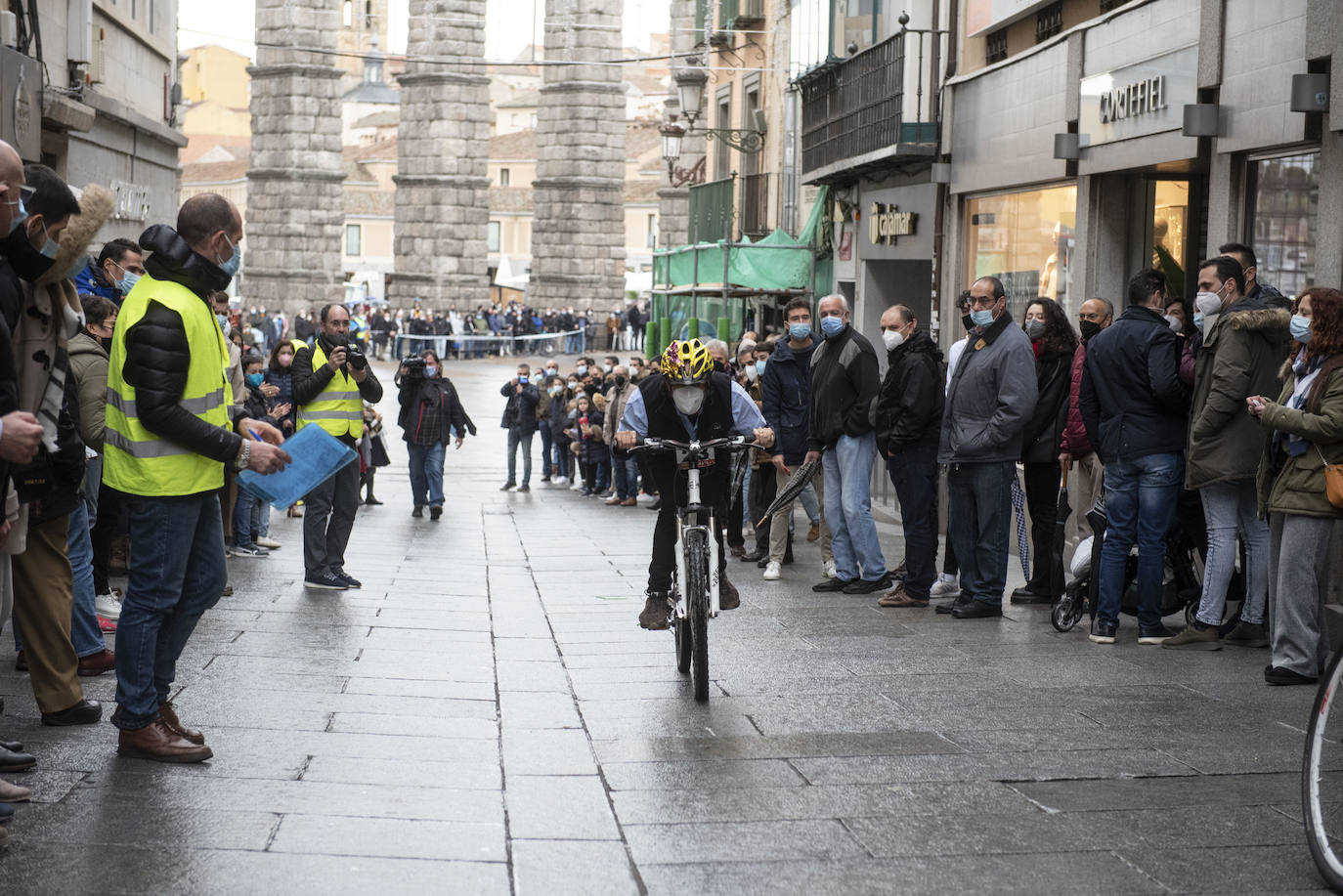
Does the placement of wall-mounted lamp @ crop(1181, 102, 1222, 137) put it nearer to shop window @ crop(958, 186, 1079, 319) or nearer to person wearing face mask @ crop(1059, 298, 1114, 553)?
person wearing face mask @ crop(1059, 298, 1114, 553)

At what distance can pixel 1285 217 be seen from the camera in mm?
10750

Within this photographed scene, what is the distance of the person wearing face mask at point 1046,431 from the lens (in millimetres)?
10883

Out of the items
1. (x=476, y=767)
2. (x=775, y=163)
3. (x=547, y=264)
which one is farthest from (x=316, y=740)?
(x=547, y=264)

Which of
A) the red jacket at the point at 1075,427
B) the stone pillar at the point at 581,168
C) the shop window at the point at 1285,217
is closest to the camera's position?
the shop window at the point at 1285,217

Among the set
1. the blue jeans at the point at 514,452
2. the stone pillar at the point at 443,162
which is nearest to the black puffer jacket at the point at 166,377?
the blue jeans at the point at 514,452

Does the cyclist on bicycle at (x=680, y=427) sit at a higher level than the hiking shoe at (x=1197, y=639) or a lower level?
higher

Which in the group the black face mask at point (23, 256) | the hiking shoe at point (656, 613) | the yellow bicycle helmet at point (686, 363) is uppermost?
the black face mask at point (23, 256)

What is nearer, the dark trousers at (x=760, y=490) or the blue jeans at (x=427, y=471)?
the dark trousers at (x=760, y=490)

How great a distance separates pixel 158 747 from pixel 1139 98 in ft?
30.0

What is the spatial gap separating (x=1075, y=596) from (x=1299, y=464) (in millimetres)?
2101

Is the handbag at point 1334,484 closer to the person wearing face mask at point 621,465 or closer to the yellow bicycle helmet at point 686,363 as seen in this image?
the yellow bicycle helmet at point 686,363

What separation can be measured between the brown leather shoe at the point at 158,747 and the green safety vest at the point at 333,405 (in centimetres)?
568

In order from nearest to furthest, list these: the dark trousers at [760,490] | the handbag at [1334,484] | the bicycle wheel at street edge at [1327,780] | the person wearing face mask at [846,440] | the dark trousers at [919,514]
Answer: the bicycle wheel at street edge at [1327,780] → the handbag at [1334,484] → the dark trousers at [919,514] → the person wearing face mask at [846,440] → the dark trousers at [760,490]

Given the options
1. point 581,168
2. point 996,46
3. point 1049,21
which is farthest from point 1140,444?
point 581,168
